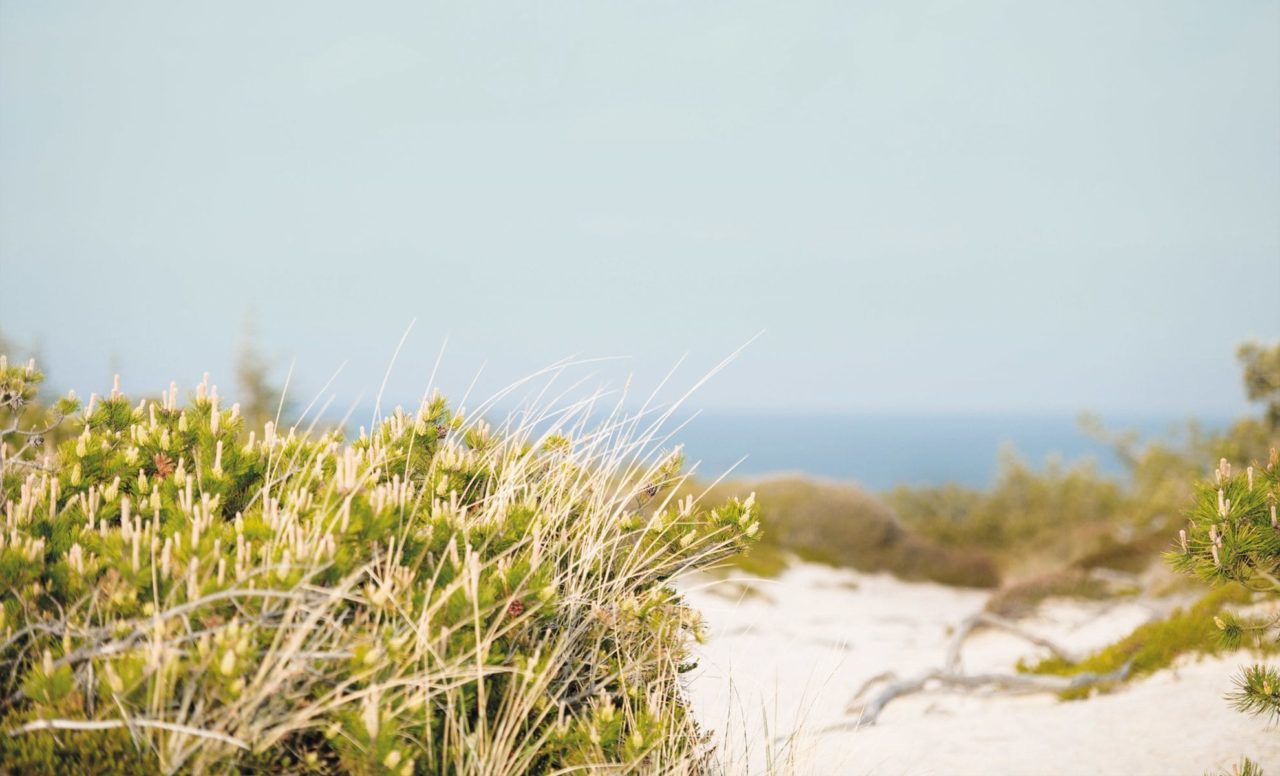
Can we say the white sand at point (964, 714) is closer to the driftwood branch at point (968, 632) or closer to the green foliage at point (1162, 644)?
the green foliage at point (1162, 644)

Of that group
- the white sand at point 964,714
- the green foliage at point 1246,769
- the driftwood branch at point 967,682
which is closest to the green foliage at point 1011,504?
the white sand at point 964,714

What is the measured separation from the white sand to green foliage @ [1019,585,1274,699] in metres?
0.16

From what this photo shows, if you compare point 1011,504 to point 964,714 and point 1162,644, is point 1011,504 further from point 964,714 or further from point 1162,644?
point 964,714

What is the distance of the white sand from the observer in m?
3.96

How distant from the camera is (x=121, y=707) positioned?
2.14m

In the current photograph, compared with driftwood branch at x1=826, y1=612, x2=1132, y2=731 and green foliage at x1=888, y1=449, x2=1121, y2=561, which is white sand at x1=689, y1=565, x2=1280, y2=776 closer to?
driftwood branch at x1=826, y1=612, x2=1132, y2=731

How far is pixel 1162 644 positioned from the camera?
24.5ft

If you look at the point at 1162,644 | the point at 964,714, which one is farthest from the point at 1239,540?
the point at 1162,644

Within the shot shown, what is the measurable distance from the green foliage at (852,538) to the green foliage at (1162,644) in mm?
10113

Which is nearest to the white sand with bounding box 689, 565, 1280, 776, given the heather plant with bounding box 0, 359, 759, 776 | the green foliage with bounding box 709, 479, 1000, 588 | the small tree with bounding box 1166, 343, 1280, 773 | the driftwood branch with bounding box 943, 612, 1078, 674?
the driftwood branch with bounding box 943, 612, 1078, 674

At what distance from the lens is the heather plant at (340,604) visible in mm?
2266

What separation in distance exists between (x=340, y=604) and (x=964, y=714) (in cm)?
580

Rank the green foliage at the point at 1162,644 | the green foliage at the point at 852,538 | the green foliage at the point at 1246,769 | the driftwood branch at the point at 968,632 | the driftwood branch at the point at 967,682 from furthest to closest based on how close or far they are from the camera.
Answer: the green foliage at the point at 852,538, the driftwood branch at the point at 968,632, the green foliage at the point at 1162,644, the driftwood branch at the point at 967,682, the green foliage at the point at 1246,769

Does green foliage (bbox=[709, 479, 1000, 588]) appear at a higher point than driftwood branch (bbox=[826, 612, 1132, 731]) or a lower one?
lower
